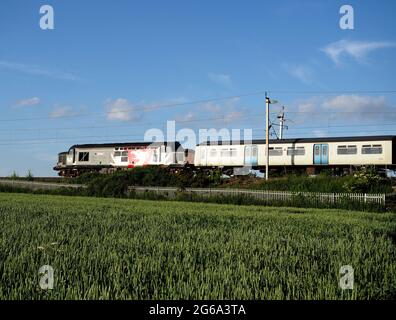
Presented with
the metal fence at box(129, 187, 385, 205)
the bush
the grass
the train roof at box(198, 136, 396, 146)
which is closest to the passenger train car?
the train roof at box(198, 136, 396, 146)

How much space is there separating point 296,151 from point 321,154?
2.30 m

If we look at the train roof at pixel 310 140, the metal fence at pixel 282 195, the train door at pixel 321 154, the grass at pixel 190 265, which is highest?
the train roof at pixel 310 140

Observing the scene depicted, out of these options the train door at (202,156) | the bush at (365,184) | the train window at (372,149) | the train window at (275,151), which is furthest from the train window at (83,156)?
the bush at (365,184)

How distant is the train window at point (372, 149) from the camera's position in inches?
1576

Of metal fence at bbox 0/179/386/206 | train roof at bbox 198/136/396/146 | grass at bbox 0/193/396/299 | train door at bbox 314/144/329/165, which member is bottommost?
metal fence at bbox 0/179/386/206

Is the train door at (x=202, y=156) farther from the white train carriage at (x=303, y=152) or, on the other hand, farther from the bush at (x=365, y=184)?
the bush at (x=365, y=184)

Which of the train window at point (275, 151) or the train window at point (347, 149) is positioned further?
the train window at point (275, 151)

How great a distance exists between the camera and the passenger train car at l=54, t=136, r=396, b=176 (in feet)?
133

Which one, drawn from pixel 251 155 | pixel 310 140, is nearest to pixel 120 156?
pixel 251 155

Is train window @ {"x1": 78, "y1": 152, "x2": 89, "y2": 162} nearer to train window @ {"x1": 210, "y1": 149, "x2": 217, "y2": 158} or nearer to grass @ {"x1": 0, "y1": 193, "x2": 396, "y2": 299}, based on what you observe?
train window @ {"x1": 210, "y1": 149, "x2": 217, "y2": 158}

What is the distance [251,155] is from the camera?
46125 mm

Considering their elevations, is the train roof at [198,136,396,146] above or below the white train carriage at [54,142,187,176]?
above

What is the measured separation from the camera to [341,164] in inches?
1639
